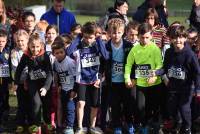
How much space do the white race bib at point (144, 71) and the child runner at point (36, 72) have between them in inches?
48.1

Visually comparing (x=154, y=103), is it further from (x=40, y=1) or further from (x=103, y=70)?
(x=40, y=1)

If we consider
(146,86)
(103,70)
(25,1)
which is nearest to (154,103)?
(146,86)

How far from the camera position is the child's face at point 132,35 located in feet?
21.5

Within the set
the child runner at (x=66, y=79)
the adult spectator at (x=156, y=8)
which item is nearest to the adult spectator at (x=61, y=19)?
the adult spectator at (x=156, y=8)

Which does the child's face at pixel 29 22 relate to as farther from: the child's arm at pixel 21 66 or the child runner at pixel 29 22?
the child's arm at pixel 21 66

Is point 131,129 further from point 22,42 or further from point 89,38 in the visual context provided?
point 22,42

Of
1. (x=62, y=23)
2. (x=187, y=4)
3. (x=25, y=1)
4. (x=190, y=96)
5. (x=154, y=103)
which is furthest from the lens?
(x=187, y=4)

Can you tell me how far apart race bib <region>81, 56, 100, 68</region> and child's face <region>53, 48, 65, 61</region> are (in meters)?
0.29

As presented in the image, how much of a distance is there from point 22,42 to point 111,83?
1.45 metres

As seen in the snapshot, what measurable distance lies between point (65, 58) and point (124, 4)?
227 centimetres

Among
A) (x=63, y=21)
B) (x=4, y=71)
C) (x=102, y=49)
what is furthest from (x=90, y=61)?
(x=63, y=21)

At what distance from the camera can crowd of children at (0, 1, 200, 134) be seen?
6145 millimetres

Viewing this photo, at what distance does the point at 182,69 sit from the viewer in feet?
19.9

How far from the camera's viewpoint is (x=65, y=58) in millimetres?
6293
